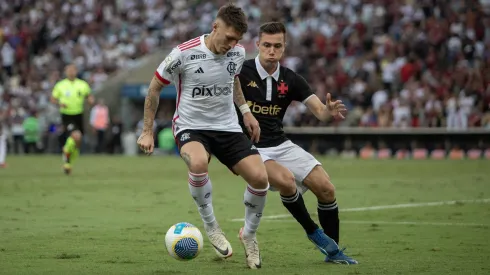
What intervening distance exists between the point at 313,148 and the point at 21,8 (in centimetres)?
1825

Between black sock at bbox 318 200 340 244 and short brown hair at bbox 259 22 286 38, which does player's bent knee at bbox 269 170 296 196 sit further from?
short brown hair at bbox 259 22 286 38

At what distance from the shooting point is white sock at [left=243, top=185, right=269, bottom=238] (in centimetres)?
880

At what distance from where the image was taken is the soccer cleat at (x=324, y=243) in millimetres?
8859

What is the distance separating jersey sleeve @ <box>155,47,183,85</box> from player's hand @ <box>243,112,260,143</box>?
832 mm

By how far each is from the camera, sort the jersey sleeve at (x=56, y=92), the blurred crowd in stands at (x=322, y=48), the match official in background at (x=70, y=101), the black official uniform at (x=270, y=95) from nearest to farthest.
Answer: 1. the black official uniform at (x=270, y=95)
2. the match official in background at (x=70, y=101)
3. the jersey sleeve at (x=56, y=92)
4. the blurred crowd in stands at (x=322, y=48)

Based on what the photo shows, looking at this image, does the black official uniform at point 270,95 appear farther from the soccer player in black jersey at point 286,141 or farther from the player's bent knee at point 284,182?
the player's bent knee at point 284,182

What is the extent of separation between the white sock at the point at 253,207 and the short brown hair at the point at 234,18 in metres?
1.42

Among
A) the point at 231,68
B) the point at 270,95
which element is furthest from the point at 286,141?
the point at 231,68

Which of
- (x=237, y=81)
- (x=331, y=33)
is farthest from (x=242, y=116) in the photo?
(x=331, y=33)

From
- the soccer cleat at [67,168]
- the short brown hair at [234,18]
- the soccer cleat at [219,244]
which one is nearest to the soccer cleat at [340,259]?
the soccer cleat at [219,244]

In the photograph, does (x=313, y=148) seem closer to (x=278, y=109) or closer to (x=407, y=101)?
(x=407, y=101)

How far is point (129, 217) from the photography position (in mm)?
13031

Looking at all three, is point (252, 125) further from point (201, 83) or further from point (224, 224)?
point (224, 224)

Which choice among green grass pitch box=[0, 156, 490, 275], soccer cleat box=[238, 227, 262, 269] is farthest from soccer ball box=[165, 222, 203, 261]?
soccer cleat box=[238, 227, 262, 269]
